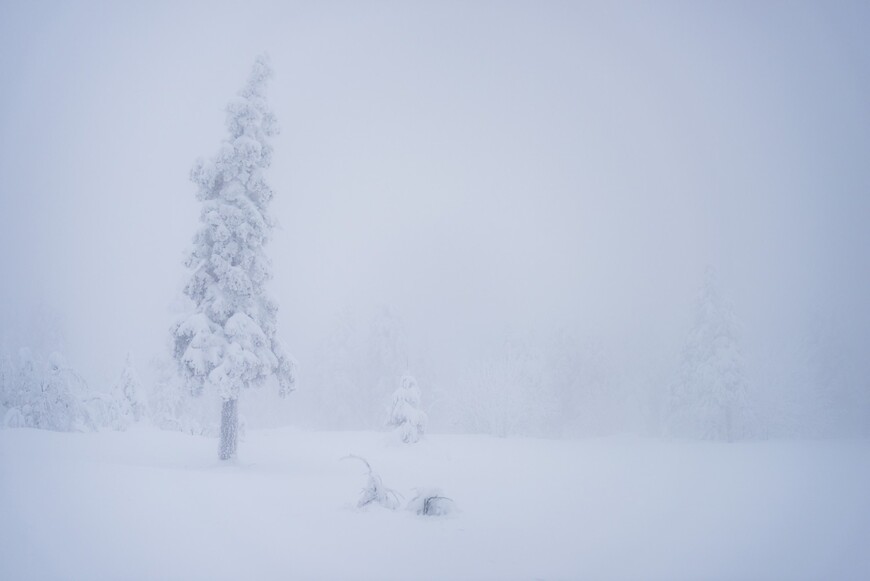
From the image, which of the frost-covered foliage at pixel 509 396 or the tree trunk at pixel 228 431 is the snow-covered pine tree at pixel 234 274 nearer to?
the tree trunk at pixel 228 431

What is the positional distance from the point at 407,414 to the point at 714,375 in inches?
960

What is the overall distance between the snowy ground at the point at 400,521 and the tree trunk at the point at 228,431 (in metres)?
0.74

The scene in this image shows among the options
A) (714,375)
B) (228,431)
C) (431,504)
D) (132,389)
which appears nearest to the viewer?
(431,504)

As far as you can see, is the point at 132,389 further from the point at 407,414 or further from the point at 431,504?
the point at 431,504

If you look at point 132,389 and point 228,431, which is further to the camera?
point 132,389

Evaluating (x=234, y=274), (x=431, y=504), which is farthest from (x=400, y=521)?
(x=234, y=274)

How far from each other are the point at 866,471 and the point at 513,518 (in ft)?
59.4

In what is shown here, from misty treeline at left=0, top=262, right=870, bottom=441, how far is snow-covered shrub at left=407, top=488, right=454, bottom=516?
411 inches

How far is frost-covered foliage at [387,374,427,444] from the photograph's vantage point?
28.2m

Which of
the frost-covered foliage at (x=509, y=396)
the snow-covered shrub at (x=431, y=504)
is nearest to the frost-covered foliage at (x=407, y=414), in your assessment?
the frost-covered foliage at (x=509, y=396)

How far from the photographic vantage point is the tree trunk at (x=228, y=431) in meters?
17.9

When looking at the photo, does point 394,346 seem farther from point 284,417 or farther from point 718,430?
point 718,430

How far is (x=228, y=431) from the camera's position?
18.1 metres

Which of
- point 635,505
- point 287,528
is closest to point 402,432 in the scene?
point 635,505
